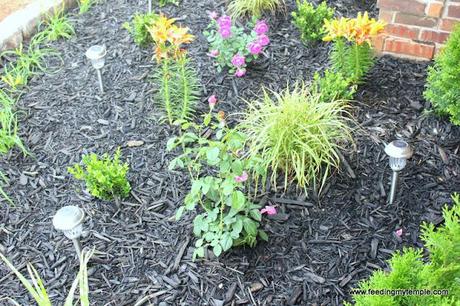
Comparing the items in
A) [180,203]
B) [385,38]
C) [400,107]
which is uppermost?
[385,38]

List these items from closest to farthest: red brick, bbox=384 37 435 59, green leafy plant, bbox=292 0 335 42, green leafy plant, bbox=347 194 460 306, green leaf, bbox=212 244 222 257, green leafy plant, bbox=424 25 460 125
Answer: green leafy plant, bbox=347 194 460 306, green leaf, bbox=212 244 222 257, green leafy plant, bbox=424 25 460 125, red brick, bbox=384 37 435 59, green leafy plant, bbox=292 0 335 42

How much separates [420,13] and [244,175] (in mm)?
1852

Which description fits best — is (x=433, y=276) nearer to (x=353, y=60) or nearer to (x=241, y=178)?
(x=241, y=178)

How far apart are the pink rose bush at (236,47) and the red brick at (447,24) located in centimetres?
115

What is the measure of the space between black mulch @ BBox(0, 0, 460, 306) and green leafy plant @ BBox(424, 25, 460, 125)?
0.15 metres

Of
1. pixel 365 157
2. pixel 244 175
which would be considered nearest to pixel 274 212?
pixel 244 175

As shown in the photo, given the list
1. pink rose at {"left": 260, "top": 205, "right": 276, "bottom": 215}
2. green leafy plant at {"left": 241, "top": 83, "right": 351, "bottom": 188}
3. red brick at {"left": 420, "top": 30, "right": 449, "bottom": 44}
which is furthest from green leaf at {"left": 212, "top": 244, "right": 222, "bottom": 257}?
red brick at {"left": 420, "top": 30, "right": 449, "bottom": 44}

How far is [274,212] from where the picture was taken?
8.72 feet

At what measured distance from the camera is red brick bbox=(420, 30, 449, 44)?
141 inches

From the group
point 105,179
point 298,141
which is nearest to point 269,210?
point 298,141

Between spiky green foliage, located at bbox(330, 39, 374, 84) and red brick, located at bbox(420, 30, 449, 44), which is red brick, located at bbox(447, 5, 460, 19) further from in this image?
spiky green foliage, located at bbox(330, 39, 374, 84)

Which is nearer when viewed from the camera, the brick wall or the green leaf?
the green leaf

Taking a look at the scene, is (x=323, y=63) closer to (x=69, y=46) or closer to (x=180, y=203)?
(x=180, y=203)

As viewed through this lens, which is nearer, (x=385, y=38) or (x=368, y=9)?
(x=385, y=38)
